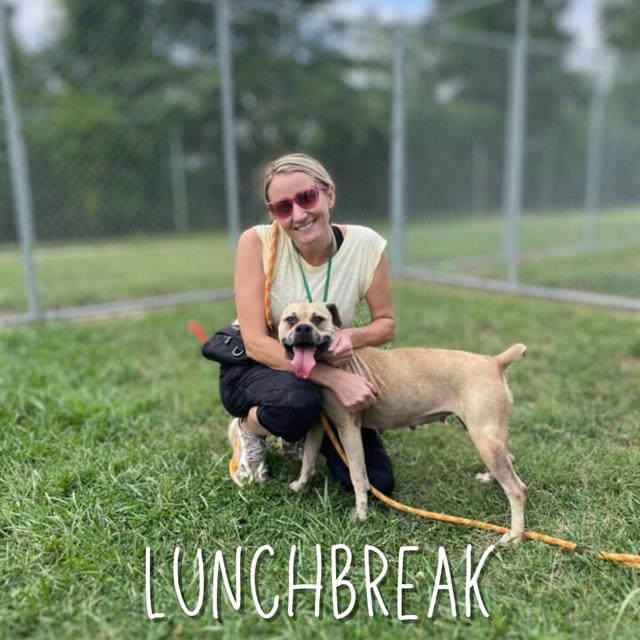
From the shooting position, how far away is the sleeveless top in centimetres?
240

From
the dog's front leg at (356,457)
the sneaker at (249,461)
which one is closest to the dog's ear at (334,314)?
the dog's front leg at (356,457)

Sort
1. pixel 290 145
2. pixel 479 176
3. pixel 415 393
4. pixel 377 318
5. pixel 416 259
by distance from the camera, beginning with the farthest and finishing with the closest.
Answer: pixel 479 176
pixel 290 145
pixel 416 259
pixel 377 318
pixel 415 393

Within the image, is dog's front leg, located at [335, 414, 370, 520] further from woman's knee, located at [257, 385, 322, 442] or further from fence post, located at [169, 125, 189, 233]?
fence post, located at [169, 125, 189, 233]

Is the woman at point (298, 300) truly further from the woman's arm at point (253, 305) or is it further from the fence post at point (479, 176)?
the fence post at point (479, 176)

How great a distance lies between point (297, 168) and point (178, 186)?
438 inches

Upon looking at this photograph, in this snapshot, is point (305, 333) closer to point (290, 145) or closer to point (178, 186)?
point (290, 145)

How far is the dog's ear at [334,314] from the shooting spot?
7.43 ft

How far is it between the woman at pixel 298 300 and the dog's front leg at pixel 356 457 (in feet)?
0.33

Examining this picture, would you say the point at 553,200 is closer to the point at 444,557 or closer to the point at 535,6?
the point at 535,6

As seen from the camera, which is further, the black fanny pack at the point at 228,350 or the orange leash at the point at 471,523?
the black fanny pack at the point at 228,350

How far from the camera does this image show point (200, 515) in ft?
7.39

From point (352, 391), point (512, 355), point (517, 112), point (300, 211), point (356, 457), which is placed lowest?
point (356, 457)

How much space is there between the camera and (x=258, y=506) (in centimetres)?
233

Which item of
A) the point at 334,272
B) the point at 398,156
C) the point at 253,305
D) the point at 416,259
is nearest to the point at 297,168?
the point at 334,272
